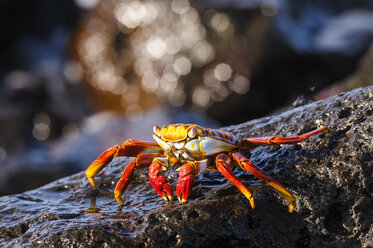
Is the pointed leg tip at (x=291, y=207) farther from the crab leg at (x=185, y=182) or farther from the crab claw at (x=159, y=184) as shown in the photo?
the crab claw at (x=159, y=184)

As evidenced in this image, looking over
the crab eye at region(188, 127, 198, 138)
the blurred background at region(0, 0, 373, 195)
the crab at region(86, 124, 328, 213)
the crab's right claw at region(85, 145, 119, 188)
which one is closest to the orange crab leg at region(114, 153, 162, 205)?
the crab at region(86, 124, 328, 213)

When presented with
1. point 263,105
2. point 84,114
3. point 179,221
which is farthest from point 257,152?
point 84,114

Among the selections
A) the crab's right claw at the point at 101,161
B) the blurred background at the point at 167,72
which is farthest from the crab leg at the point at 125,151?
the blurred background at the point at 167,72

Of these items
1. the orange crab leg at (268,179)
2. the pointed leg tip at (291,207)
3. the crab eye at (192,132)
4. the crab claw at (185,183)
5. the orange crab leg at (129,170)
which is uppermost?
the crab eye at (192,132)

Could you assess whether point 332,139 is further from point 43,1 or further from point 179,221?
point 43,1

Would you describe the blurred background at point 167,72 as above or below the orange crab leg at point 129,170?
above
